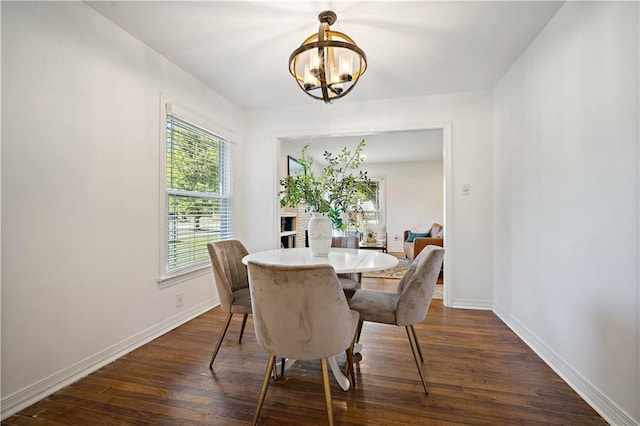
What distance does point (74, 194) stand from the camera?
6.11ft

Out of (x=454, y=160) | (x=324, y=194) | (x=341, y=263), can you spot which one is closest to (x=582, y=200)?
(x=341, y=263)

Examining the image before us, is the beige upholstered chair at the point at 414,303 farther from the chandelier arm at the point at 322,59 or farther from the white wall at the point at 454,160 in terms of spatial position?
the white wall at the point at 454,160

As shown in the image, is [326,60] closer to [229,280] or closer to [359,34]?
[359,34]

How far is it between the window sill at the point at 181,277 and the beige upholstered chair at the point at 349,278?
1.49m

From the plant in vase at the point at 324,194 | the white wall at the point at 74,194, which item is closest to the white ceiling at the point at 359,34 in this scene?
the white wall at the point at 74,194

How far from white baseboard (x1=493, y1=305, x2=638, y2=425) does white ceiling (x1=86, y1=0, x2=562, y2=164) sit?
7.84ft

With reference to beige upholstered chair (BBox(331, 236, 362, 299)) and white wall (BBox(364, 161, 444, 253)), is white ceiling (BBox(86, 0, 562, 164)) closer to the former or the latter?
beige upholstered chair (BBox(331, 236, 362, 299))

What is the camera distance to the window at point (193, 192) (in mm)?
2730

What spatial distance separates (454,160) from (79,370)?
3.83 metres

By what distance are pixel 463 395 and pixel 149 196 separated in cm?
271

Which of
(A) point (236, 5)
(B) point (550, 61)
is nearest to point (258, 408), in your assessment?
(A) point (236, 5)

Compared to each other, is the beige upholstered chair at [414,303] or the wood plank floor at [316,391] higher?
the beige upholstered chair at [414,303]

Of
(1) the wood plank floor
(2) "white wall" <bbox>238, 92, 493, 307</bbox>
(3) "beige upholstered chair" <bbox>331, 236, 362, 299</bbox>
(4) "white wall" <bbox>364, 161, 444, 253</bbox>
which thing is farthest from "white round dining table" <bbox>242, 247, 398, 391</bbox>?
(4) "white wall" <bbox>364, 161, 444, 253</bbox>

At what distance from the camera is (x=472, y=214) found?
3285 mm
